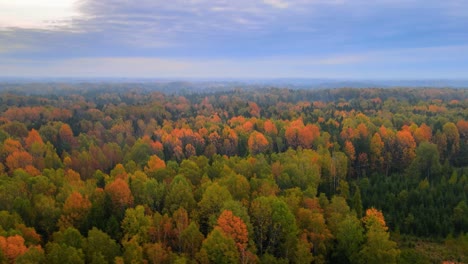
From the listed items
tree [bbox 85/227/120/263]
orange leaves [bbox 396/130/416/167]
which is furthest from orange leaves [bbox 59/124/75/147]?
orange leaves [bbox 396/130/416/167]

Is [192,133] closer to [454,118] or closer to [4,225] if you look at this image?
[4,225]

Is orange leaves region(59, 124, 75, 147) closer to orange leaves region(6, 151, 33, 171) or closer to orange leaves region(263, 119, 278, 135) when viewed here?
orange leaves region(6, 151, 33, 171)

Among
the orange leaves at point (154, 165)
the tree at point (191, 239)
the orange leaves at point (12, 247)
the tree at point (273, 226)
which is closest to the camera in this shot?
the orange leaves at point (12, 247)

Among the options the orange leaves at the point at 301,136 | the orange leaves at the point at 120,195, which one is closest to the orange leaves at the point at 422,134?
the orange leaves at the point at 301,136

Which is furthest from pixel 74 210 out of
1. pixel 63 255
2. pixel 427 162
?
pixel 427 162

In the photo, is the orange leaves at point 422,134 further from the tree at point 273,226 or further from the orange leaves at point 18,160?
the orange leaves at point 18,160
